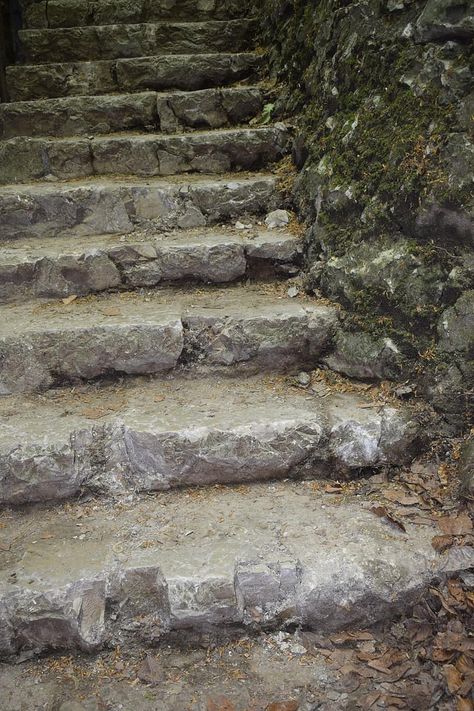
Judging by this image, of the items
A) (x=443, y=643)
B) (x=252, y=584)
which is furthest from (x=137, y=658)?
(x=443, y=643)

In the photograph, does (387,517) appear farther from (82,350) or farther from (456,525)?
(82,350)

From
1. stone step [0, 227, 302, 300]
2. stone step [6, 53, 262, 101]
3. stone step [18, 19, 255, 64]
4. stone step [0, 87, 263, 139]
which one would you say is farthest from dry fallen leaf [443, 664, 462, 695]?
stone step [18, 19, 255, 64]

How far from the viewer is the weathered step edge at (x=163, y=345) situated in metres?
2.51

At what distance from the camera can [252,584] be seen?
6.10 ft

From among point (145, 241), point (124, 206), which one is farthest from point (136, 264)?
point (124, 206)

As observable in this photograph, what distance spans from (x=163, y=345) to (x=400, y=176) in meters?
1.30

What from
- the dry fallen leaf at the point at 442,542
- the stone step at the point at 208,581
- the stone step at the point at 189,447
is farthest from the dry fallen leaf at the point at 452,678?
the stone step at the point at 189,447

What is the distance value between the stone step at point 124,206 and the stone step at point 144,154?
309mm

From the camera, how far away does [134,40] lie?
432 centimetres

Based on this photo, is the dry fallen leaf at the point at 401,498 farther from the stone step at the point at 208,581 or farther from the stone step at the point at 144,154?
the stone step at the point at 144,154

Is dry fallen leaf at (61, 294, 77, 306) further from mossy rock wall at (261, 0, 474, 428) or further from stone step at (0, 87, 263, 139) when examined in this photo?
stone step at (0, 87, 263, 139)

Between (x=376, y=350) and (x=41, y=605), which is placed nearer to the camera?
(x=41, y=605)

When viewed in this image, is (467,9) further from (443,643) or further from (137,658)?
(137,658)

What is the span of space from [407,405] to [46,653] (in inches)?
66.5
